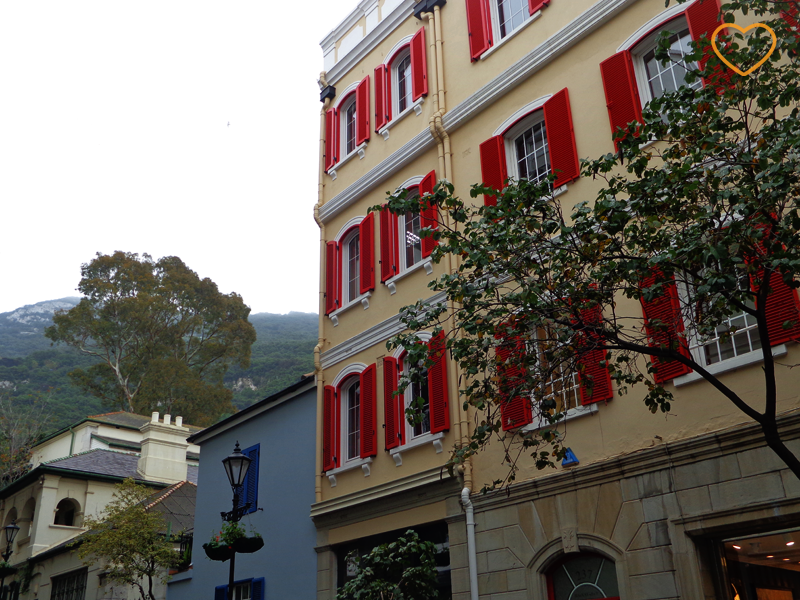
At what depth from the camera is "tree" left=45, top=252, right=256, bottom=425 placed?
142ft

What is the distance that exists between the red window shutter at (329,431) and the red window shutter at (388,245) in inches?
113

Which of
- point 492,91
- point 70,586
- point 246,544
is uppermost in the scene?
point 492,91

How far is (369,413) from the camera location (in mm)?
15492

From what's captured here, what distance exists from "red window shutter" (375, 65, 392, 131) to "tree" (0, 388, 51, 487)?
2894cm

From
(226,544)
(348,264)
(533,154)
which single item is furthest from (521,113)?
(226,544)

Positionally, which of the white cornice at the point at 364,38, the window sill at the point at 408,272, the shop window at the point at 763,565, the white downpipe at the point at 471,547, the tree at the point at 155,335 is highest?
the tree at the point at 155,335

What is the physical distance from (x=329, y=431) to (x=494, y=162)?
22.0 feet

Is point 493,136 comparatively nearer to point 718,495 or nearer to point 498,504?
point 498,504

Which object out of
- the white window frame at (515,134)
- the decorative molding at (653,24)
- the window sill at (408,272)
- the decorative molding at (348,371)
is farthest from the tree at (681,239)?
the decorative molding at (348,371)

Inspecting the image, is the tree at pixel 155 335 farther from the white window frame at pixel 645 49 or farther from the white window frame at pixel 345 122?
the white window frame at pixel 645 49

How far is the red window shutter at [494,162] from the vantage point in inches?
555

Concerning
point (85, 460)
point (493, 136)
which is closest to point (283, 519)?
point (493, 136)

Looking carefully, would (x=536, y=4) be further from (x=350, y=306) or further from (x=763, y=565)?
(x=763, y=565)

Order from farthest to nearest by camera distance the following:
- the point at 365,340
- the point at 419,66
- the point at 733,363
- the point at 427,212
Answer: the point at 419,66 → the point at 365,340 → the point at 427,212 → the point at 733,363
